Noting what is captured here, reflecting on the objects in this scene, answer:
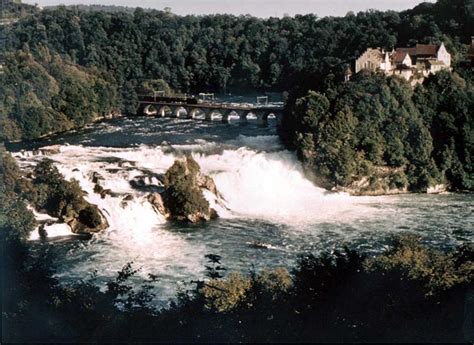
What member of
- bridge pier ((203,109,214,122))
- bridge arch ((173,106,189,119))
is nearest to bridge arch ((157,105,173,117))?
bridge arch ((173,106,189,119))

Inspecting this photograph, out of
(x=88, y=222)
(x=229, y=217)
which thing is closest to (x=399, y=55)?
(x=229, y=217)

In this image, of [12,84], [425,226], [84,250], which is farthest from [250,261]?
[12,84]

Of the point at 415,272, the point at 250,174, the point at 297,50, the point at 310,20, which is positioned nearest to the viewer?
the point at 415,272

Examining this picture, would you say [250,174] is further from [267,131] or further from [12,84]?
[12,84]

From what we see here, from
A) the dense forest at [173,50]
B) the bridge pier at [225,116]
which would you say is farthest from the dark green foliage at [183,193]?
the bridge pier at [225,116]

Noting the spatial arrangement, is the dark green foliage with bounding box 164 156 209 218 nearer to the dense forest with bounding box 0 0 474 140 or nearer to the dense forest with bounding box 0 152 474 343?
the dense forest with bounding box 0 152 474 343
